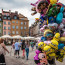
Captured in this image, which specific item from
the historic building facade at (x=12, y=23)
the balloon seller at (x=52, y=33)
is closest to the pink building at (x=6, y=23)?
the historic building facade at (x=12, y=23)

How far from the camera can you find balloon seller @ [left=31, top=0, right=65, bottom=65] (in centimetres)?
438

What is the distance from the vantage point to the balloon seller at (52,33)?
4383 millimetres

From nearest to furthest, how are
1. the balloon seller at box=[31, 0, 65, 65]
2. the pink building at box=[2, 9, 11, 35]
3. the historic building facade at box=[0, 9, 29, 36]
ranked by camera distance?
the balloon seller at box=[31, 0, 65, 65] → the pink building at box=[2, 9, 11, 35] → the historic building facade at box=[0, 9, 29, 36]

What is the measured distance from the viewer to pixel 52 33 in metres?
4.67

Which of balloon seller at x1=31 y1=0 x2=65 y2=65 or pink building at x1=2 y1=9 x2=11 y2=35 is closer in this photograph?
balloon seller at x1=31 y1=0 x2=65 y2=65

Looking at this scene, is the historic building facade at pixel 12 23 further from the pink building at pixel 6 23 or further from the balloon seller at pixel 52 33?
the balloon seller at pixel 52 33

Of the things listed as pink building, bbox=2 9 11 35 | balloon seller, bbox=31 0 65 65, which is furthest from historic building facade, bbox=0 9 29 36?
balloon seller, bbox=31 0 65 65

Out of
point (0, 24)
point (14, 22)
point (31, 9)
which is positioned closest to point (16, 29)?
point (14, 22)

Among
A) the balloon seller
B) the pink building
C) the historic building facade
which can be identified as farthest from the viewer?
the historic building facade

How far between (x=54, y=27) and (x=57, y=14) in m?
0.48

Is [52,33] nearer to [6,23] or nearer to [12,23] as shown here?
[6,23]

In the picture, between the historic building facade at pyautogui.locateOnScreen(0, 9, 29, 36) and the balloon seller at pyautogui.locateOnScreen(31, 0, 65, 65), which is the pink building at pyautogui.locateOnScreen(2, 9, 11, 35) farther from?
the balloon seller at pyautogui.locateOnScreen(31, 0, 65, 65)

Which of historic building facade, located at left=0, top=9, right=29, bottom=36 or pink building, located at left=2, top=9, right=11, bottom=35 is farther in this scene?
historic building facade, located at left=0, top=9, right=29, bottom=36

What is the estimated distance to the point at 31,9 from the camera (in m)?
5.39
